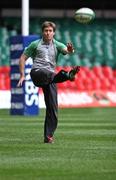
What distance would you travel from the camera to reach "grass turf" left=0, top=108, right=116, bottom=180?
991 cm

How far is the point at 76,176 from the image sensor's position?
970cm

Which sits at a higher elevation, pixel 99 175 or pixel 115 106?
pixel 99 175

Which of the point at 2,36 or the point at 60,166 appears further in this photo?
the point at 2,36

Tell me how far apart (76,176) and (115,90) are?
1001 inches

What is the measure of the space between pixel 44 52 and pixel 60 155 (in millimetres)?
2691

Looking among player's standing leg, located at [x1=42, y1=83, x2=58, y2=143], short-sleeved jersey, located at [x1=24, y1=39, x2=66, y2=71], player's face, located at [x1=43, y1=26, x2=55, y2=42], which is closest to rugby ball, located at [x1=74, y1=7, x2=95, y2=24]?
short-sleeved jersey, located at [x1=24, y1=39, x2=66, y2=71]

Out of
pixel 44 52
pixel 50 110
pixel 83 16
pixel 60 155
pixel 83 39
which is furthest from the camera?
pixel 83 39

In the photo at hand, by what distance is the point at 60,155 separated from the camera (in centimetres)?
1205

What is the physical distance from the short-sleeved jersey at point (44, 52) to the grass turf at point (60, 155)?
1.38 m

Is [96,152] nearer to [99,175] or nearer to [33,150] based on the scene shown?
[33,150]

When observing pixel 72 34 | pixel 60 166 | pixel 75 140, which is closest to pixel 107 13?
pixel 72 34

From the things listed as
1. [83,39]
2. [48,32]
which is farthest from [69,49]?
[83,39]

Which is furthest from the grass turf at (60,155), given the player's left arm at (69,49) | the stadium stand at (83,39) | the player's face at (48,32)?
the stadium stand at (83,39)

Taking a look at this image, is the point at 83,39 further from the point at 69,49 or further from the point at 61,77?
the point at 69,49
